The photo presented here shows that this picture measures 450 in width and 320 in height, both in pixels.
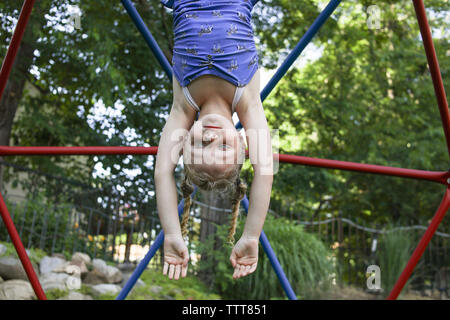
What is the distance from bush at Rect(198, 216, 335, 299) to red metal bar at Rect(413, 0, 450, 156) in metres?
2.39

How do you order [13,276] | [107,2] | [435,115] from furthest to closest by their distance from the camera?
[435,115], [107,2], [13,276]

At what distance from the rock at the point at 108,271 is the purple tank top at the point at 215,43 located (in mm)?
3051

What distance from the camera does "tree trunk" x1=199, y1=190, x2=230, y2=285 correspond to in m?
4.30

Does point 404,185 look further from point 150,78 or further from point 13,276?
point 13,276

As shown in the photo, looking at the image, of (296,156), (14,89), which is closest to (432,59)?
(296,156)

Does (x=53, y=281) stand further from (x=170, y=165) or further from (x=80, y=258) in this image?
(x=170, y=165)

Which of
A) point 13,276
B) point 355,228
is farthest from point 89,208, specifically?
point 355,228

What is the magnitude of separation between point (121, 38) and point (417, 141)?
12.9 ft

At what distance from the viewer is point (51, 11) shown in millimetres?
3588

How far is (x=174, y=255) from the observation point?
4.37ft

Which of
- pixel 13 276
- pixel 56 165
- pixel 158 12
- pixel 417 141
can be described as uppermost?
pixel 158 12

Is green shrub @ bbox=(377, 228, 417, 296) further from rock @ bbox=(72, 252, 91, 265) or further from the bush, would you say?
rock @ bbox=(72, 252, 91, 265)

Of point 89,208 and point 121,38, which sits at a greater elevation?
point 121,38

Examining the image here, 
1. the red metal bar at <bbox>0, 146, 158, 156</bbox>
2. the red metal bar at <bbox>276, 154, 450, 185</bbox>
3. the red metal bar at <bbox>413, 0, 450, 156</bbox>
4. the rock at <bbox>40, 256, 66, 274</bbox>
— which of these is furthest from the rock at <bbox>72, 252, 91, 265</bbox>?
the red metal bar at <bbox>413, 0, 450, 156</bbox>
